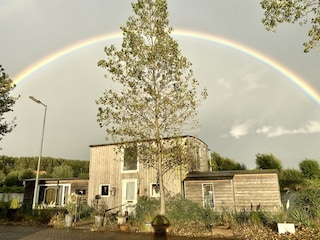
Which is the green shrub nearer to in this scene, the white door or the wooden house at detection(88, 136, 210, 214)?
the wooden house at detection(88, 136, 210, 214)

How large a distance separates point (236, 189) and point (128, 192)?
8352mm

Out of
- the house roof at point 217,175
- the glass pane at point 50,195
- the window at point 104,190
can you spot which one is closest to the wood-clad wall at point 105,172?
the window at point 104,190

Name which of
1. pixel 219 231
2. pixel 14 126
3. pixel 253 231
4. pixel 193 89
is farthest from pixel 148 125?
pixel 14 126

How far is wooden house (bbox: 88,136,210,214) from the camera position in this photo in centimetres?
1878

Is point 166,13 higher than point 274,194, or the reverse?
point 166,13

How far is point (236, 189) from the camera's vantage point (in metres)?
17.3

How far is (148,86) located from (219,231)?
8550 mm

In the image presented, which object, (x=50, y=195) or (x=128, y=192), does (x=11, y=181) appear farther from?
(x=128, y=192)

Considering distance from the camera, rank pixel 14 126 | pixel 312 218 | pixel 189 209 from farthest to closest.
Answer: pixel 14 126
pixel 189 209
pixel 312 218

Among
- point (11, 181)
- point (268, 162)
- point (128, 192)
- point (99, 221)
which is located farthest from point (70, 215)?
point (11, 181)

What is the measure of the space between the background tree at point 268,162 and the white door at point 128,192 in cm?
1720

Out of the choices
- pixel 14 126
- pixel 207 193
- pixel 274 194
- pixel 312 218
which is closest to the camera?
pixel 312 218

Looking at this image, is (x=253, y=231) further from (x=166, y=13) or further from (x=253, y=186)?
(x=166, y=13)

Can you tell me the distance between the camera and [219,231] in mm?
11250
